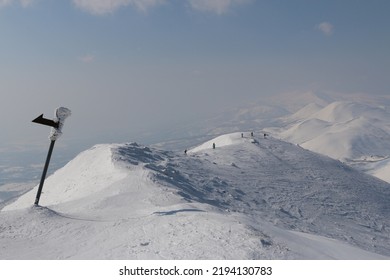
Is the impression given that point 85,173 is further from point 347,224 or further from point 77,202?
point 347,224

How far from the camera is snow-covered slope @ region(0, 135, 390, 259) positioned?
54.0ft

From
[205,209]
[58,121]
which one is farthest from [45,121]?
[205,209]

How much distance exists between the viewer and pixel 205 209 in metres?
25.7

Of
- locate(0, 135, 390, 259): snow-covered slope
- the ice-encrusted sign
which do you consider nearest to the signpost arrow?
the ice-encrusted sign

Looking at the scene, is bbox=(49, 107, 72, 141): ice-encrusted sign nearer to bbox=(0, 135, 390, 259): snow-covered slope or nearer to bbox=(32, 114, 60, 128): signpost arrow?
bbox=(32, 114, 60, 128): signpost arrow

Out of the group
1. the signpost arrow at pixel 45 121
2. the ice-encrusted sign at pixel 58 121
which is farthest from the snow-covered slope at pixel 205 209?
the signpost arrow at pixel 45 121

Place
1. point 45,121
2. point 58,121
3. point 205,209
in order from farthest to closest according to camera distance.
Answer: point 205,209 → point 58,121 → point 45,121

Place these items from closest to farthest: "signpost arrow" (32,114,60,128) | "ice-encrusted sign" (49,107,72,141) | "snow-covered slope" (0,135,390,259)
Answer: "snow-covered slope" (0,135,390,259), "signpost arrow" (32,114,60,128), "ice-encrusted sign" (49,107,72,141)

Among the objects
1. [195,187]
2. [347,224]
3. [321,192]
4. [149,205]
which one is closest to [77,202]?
[149,205]

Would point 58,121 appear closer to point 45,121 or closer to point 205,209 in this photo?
point 45,121

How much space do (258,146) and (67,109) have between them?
158 ft

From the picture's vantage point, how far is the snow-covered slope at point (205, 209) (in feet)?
54.0
